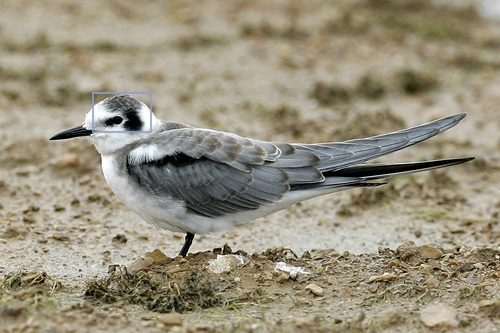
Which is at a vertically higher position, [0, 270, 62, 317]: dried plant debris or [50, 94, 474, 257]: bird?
[50, 94, 474, 257]: bird

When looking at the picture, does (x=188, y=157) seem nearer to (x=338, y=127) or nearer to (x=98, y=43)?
(x=338, y=127)

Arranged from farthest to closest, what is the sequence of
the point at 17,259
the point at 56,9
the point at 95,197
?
the point at 56,9 < the point at 95,197 < the point at 17,259

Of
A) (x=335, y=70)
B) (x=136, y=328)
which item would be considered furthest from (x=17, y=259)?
(x=335, y=70)

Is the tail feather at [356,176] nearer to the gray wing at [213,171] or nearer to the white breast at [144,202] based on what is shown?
the gray wing at [213,171]

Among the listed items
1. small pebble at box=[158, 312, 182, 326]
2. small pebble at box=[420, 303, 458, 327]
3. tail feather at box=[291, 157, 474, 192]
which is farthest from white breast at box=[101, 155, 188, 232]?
small pebble at box=[420, 303, 458, 327]

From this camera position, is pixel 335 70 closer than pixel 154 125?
No

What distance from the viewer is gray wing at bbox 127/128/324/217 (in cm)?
599

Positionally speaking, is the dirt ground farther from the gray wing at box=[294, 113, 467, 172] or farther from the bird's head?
the bird's head

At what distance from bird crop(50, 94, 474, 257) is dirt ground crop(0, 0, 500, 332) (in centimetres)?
33

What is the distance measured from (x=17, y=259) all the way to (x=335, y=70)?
6.19 meters

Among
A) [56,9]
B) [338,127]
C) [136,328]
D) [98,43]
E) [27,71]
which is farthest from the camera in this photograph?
[56,9]

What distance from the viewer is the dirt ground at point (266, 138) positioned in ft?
17.5

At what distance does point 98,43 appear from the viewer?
1191 centimetres

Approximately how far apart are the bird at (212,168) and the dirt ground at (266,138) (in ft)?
1.09
